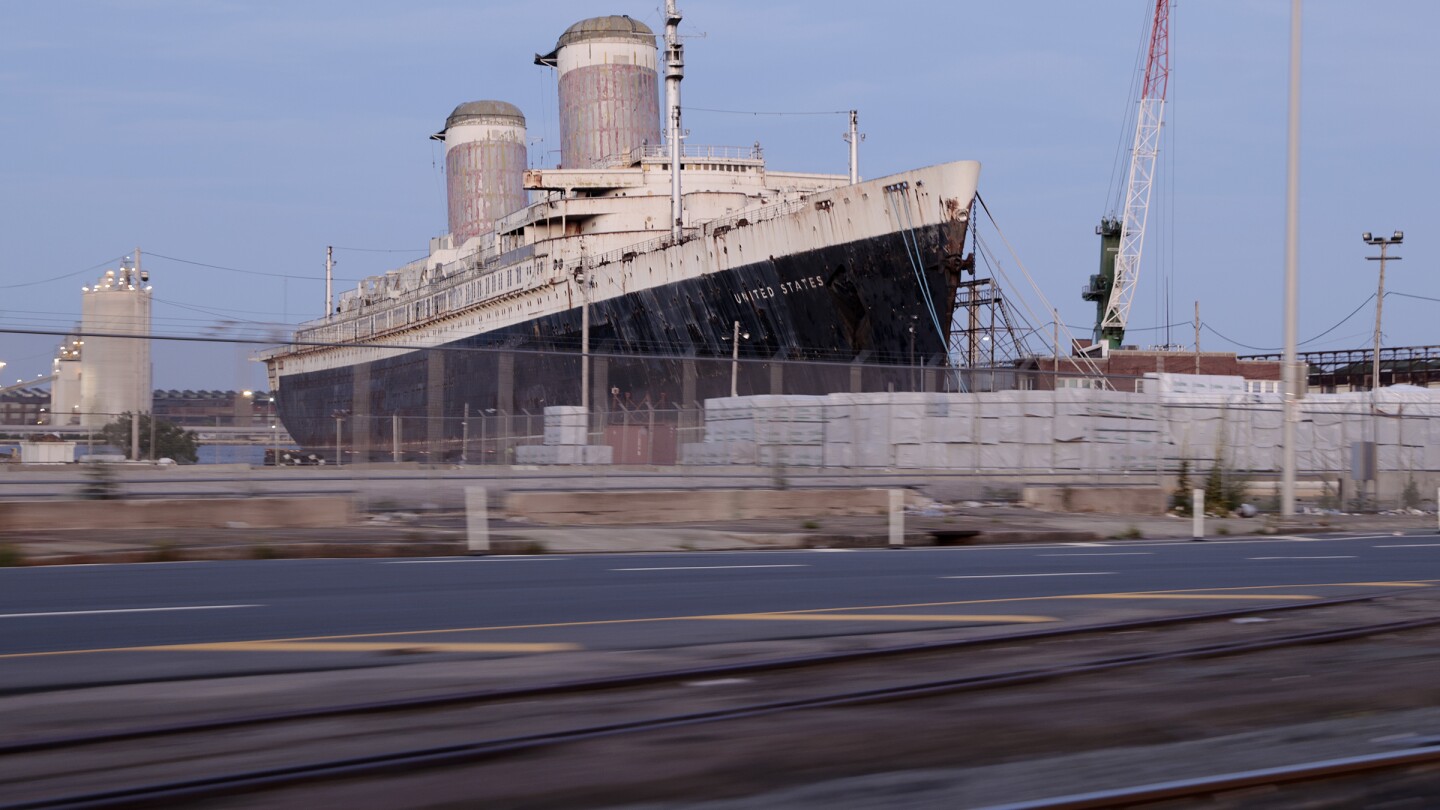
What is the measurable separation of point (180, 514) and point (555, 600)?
337 inches

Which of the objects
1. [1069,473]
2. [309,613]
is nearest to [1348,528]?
[1069,473]

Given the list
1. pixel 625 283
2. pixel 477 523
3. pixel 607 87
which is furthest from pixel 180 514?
pixel 607 87

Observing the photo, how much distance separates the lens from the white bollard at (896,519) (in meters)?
18.9

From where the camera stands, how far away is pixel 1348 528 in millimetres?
24516

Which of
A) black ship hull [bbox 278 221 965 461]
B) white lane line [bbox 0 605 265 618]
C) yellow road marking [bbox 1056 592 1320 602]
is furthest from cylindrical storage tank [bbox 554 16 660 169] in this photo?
white lane line [bbox 0 605 265 618]

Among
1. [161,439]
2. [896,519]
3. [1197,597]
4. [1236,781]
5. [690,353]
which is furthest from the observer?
[690,353]

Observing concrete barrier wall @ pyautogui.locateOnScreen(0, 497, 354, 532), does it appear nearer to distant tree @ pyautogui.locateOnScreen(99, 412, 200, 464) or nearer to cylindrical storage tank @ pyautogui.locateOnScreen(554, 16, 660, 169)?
distant tree @ pyautogui.locateOnScreen(99, 412, 200, 464)

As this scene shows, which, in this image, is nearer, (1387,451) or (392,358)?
(392,358)

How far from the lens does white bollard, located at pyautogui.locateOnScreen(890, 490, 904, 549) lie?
18875 mm

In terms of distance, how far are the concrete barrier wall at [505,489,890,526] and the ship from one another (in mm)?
1504

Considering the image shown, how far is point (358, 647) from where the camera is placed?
8.23 meters

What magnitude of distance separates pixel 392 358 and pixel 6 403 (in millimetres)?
5394

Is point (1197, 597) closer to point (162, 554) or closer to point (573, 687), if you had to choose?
point (573, 687)

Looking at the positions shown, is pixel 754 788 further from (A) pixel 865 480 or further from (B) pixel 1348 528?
(B) pixel 1348 528
